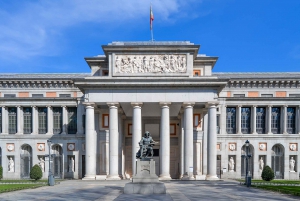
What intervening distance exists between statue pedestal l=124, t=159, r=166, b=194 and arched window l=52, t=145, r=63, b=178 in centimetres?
2951

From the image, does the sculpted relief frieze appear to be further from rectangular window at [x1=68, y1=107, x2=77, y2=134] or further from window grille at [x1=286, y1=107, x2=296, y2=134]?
window grille at [x1=286, y1=107, x2=296, y2=134]

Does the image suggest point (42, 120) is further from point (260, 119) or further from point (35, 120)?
point (260, 119)

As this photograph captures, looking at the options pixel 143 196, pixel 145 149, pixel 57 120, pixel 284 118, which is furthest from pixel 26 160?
pixel 284 118

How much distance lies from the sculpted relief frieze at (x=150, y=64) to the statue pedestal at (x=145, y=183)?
16.3 metres

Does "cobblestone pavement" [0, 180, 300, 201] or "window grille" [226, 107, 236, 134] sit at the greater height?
"window grille" [226, 107, 236, 134]

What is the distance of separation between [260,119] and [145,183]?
114 ft

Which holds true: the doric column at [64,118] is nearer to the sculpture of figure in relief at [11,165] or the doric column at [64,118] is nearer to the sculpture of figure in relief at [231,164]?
the sculpture of figure in relief at [11,165]

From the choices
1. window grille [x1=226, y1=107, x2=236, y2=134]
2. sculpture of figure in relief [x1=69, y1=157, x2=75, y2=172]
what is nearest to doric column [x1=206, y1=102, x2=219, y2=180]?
window grille [x1=226, y1=107, x2=236, y2=134]

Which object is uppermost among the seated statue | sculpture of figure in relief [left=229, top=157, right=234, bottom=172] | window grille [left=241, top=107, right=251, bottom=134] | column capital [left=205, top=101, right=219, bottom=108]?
column capital [left=205, top=101, right=219, bottom=108]

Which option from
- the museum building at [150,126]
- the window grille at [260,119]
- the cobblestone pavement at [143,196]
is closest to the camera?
the cobblestone pavement at [143,196]

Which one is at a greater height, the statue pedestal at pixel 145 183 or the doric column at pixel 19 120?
the doric column at pixel 19 120

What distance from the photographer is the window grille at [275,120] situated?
53094 millimetres

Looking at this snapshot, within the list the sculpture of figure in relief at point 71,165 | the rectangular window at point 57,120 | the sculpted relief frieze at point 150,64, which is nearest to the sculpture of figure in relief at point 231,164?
the sculpted relief frieze at point 150,64

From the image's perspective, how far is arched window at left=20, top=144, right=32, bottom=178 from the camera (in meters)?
51.6
